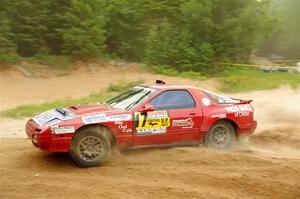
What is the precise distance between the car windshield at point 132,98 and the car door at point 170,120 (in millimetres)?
233

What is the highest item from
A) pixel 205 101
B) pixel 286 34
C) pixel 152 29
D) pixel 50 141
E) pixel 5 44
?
pixel 286 34

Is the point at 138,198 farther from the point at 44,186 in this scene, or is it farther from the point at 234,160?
the point at 234,160

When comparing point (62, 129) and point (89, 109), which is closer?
point (62, 129)

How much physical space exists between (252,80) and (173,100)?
A: 52.1ft

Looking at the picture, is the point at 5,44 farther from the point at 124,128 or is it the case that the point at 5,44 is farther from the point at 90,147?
the point at 90,147

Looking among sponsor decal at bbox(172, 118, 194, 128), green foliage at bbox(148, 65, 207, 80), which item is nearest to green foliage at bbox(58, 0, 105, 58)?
green foliage at bbox(148, 65, 207, 80)

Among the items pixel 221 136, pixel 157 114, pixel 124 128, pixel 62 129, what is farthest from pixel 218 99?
pixel 62 129

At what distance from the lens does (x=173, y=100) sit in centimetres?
864

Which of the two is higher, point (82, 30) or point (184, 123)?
point (82, 30)

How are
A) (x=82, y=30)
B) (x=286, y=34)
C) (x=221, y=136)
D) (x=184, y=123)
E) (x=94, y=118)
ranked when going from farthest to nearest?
(x=286, y=34), (x=82, y=30), (x=221, y=136), (x=184, y=123), (x=94, y=118)

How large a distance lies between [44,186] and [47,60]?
21.3 meters

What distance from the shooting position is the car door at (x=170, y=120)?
8.15m

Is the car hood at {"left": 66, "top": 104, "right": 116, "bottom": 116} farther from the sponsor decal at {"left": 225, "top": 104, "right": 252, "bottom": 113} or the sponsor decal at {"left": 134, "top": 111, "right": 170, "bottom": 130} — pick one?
the sponsor decal at {"left": 225, "top": 104, "right": 252, "bottom": 113}

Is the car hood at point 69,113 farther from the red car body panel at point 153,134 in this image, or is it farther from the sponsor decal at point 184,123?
the sponsor decal at point 184,123
